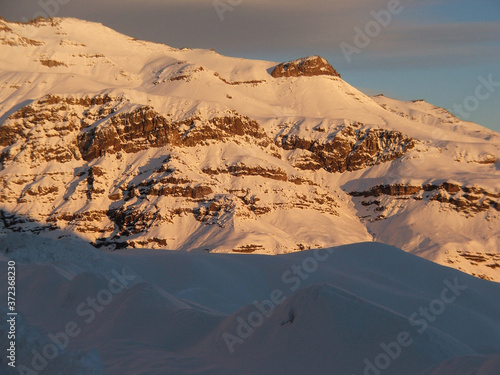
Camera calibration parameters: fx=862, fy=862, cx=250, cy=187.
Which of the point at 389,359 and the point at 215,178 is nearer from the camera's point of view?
the point at 389,359

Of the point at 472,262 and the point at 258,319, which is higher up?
the point at 258,319

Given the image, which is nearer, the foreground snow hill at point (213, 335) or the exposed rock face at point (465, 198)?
the foreground snow hill at point (213, 335)

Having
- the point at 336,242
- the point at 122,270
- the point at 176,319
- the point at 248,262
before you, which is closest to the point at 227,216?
the point at 336,242

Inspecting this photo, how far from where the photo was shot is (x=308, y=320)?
90.1 ft

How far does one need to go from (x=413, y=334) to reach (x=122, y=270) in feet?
107

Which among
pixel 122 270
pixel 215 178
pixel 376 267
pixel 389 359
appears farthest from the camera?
pixel 215 178

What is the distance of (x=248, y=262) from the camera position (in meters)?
73.0

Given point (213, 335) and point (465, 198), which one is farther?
point (465, 198)

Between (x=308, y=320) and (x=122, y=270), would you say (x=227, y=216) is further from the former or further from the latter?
(x=308, y=320)

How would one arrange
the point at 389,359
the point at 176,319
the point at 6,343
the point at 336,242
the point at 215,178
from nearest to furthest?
the point at 6,343, the point at 389,359, the point at 176,319, the point at 336,242, the point at 215,178

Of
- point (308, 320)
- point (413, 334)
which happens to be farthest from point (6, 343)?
Result: point (413, 334)

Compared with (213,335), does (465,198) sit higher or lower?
lower

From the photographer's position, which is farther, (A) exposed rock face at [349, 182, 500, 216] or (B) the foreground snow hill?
(A) exposed rock face at [349, 182, 500, 216]

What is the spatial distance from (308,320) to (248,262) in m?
45.6
